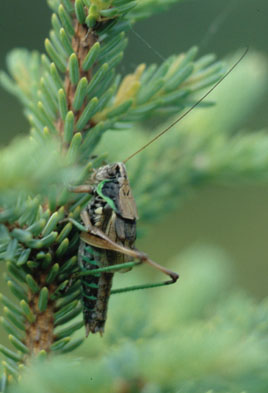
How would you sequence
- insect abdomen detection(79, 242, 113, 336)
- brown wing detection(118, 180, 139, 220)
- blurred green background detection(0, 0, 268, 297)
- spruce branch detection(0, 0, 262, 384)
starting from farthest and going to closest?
blurred green background detection(0, 0, 268, 297)
brown wing detection(118, 180, 139, 220)
insect abdomen detection(79, 242, 113, 336)
spruce branch detection(0, 0, 262, 384)

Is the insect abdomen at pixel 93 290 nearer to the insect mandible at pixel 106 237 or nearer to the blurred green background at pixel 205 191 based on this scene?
the insect mandible at pixel 106 237

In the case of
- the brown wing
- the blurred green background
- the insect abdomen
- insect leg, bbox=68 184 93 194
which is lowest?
the insect abdomen

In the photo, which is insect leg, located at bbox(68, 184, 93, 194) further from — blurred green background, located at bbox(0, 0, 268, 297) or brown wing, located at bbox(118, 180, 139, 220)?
blurred green background, located at bbox(0, 0, 268, 297)

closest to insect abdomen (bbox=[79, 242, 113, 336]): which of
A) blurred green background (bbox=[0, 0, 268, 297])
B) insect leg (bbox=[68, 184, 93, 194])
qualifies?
insect leg (bbox=[68, 184, 93, 194])

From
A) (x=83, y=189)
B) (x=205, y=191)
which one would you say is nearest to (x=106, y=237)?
(x=83, y=189)

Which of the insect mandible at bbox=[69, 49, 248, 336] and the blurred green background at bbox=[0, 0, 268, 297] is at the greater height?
the blurred green background at bbox=[0, 0, 268, 297]

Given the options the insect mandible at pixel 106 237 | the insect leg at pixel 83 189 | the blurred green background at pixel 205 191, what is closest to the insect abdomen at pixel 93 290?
the insect mandible at pixel 106 237

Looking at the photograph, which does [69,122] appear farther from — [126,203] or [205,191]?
[205,191]
